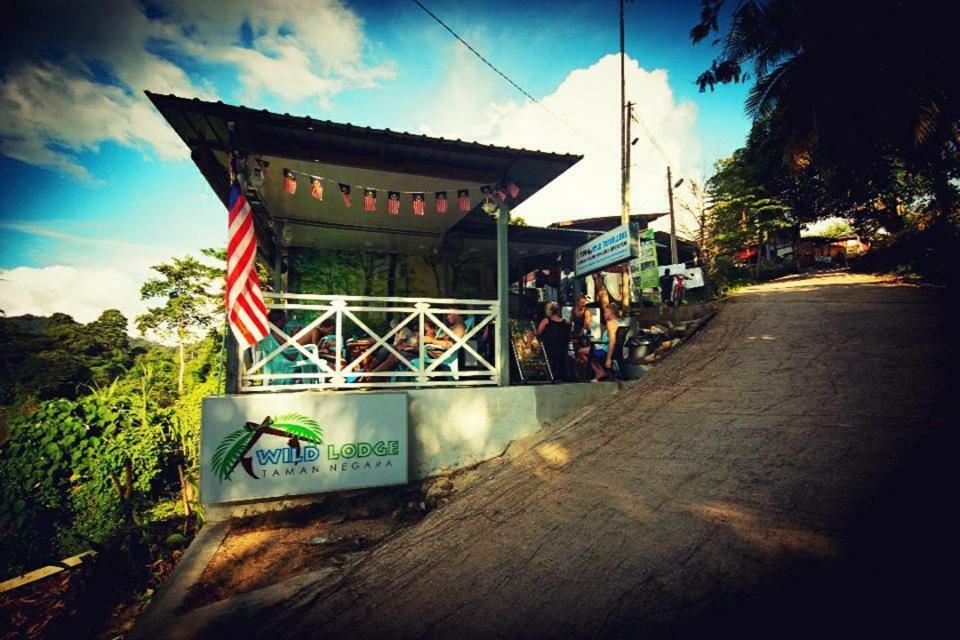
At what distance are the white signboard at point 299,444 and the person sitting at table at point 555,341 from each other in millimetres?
2954

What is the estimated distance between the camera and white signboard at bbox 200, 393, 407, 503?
454 centimetres

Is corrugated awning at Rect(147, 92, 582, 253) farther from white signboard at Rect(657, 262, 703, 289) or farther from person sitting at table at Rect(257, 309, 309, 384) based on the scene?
white signboard at Rect(657, 262, 703, 289)

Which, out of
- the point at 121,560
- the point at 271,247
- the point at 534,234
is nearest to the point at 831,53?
the point at 534,234

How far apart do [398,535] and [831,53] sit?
1373 cm

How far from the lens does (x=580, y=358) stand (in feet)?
23.5

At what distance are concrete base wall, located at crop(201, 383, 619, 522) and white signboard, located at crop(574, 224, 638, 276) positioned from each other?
7.74 feet

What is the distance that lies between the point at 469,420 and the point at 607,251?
12.2 feet

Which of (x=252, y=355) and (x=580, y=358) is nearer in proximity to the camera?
(x=252, y=355)

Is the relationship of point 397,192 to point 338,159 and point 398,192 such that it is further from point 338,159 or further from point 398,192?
point 338,159

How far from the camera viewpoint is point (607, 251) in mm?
6699

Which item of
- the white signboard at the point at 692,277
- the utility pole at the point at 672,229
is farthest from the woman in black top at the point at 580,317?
the utility pole at the point at 672,229

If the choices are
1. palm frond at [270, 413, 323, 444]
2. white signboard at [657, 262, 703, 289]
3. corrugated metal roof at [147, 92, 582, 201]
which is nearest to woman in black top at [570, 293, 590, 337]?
corrugated metal roof at [147, 92, 582, 201]

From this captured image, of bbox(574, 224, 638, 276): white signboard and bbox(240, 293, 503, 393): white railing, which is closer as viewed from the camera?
bbox(240, 293, 503, 393): white railing

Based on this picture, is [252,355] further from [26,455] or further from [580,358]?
[580,358]
